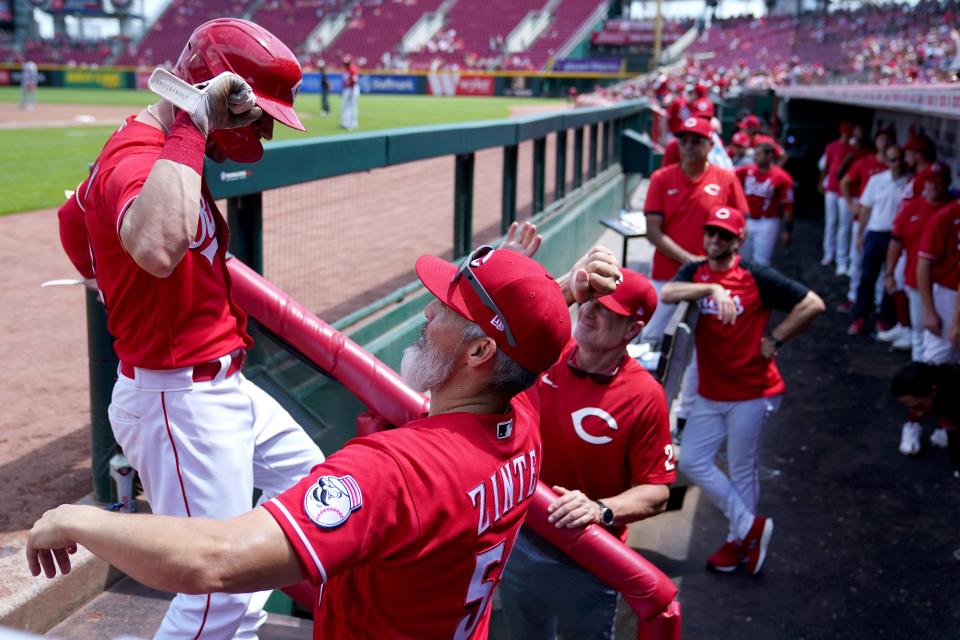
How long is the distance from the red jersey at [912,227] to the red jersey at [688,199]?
6.02 ft

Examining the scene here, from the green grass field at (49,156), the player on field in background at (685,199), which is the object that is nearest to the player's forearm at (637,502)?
the player on field in background at (685,199)

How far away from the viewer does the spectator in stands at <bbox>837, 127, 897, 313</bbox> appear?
9.81 metres

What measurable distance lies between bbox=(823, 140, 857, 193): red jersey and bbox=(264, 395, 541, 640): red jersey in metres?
11.0

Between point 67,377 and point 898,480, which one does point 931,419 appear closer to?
point 898,480

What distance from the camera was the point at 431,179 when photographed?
21.5ft

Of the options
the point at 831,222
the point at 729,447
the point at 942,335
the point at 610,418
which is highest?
the point at 610,418

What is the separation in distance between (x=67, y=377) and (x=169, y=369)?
2921 millimetres

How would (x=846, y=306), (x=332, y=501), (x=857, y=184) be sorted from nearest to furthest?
(x=332, y=501)
(x=846, y=306)
(x=857, y=184)

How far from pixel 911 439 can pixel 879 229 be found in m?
3.45

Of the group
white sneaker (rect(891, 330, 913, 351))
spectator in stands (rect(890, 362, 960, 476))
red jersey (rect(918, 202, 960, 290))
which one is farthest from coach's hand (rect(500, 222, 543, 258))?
white sneaker (rect(891, 330, 913, 351))

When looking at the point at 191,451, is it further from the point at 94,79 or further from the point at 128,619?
the point at 94,79

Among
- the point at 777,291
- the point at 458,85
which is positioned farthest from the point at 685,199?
the point at 458,85

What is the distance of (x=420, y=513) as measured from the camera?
1.52 meters

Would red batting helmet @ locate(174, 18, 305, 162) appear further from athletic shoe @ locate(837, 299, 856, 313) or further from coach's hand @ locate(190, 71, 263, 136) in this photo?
athletic shoe @ locate(837, 299, 856, 313)
